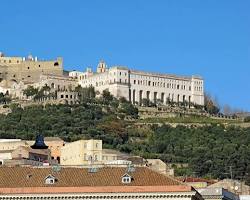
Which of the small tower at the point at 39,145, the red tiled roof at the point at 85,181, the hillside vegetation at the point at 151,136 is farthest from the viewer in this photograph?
the hillside vegetation at the point at 151,136

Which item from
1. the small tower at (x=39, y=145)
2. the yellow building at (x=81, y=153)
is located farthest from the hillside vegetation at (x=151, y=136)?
the small tower at (x=39, y=145)

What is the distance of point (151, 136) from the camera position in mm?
187250

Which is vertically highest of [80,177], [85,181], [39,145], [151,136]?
[151,136]

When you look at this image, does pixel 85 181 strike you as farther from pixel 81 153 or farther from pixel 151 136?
pixel 151 136

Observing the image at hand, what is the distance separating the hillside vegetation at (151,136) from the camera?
16150 centimetres

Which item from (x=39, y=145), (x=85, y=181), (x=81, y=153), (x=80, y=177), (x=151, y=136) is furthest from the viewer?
(x=151, y=136)

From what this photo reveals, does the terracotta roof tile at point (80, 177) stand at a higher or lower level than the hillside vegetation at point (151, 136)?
lower

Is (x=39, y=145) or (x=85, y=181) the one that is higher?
(x=39, y=145)

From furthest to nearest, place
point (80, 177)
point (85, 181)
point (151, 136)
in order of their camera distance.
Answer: point (151, 136) < point (80, 177) < point (85, 181)

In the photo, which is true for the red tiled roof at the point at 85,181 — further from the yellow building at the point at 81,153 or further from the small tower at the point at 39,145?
the small tower at the point at 39,145

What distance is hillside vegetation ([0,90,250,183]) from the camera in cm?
16150

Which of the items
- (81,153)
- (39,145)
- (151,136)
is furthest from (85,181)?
(151,136)

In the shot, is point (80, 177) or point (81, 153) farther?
point (81, 153)

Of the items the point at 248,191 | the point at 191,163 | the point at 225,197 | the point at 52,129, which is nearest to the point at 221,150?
the point at 191,163
